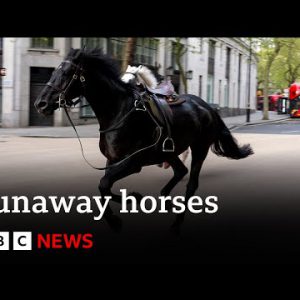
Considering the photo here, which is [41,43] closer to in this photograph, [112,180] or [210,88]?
[210,88]

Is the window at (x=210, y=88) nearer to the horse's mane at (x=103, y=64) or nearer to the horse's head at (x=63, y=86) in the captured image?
the horse's mane at (x=103, y=64)

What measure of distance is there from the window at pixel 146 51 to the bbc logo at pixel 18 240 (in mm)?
29982

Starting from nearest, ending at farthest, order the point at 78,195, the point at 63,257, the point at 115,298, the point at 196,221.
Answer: the point at 115,298 < the point at 63,257 < the point at 196,221 < the point at 78,195

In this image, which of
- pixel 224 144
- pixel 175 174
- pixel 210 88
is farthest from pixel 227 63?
pixel 175 174

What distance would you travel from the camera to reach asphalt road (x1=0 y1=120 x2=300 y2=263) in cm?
593

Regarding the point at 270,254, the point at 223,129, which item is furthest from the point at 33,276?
the point at 223,129

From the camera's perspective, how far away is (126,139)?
21.9 feet

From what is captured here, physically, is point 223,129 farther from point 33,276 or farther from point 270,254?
point 33,276

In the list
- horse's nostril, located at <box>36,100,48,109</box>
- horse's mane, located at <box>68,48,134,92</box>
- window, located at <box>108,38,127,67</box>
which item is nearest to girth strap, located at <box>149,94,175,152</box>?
horse's mane, located at <box>68,48,134,92</box>

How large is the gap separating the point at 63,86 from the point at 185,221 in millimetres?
2484

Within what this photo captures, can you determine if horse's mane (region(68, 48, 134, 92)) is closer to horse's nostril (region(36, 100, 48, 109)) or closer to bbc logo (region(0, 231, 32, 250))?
horse's nostril (region(36, 100, 48, 109))

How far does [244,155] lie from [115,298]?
207 inches

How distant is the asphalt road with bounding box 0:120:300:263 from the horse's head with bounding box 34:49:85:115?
1.55 meters

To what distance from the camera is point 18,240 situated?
640cm
